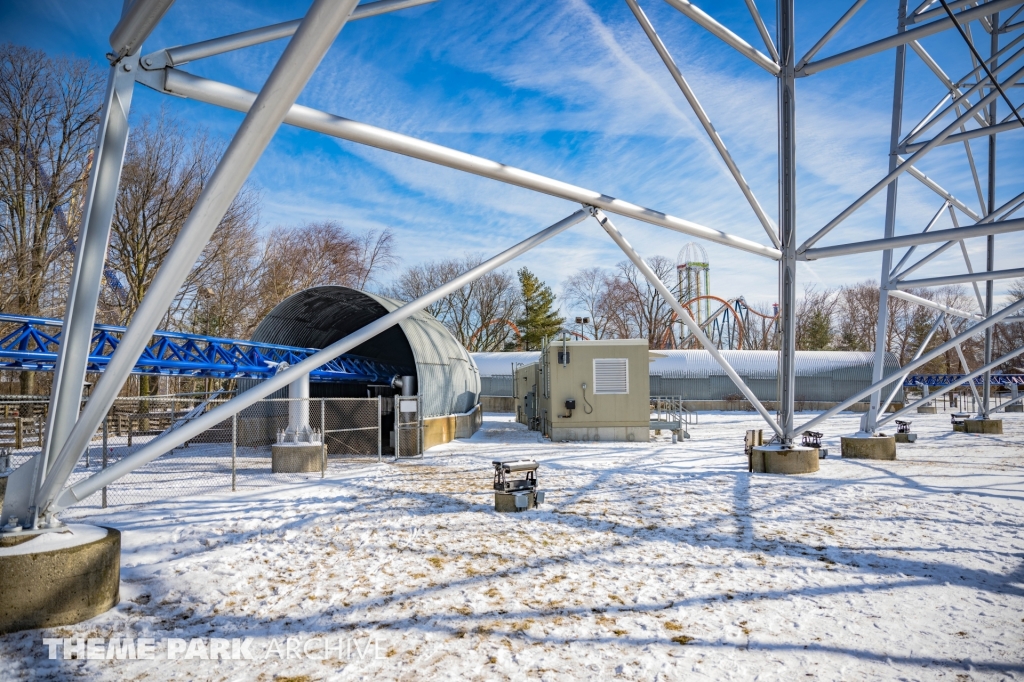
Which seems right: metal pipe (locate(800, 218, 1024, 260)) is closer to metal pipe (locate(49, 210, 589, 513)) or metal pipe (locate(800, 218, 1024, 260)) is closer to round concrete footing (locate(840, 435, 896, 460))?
round concrete footing (locate(840, 435, 896, 460))

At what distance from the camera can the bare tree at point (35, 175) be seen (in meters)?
24.8

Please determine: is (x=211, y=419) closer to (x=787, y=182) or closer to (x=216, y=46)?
(x=216, y=46)

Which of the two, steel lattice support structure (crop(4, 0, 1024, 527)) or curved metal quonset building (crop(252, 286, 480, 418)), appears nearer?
steel lattice support structure (crop(4, 0, 1024, 527))

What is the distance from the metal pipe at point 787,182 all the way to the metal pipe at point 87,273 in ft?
41.6

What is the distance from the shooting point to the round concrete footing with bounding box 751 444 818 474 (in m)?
14.5

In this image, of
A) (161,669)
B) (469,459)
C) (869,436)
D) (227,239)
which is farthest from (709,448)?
(227,239)

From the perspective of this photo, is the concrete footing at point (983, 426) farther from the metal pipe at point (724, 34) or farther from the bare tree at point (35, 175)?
the bare tree at point (35, 175)

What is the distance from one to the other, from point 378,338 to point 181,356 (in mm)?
10583

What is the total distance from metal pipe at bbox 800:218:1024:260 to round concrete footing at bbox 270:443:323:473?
12764 mm

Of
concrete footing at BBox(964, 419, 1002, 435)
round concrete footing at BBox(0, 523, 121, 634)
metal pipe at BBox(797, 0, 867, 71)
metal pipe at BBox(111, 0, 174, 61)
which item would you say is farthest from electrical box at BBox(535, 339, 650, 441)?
metal pipe at BBox(111, 0, 174, 61)

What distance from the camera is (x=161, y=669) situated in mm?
5184

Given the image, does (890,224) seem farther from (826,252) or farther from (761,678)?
(761,678)

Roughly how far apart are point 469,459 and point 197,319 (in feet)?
87.5

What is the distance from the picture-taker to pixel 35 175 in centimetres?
2566
